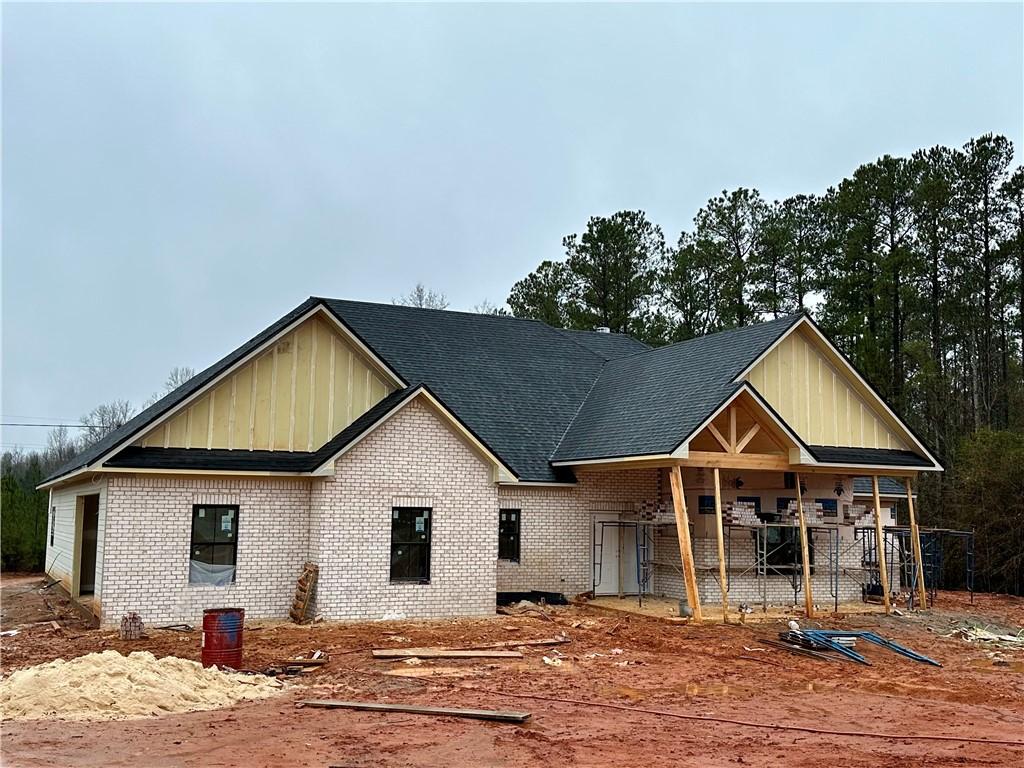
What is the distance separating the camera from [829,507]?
22.8 m

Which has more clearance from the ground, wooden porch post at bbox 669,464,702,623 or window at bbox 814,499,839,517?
window at bbox 814,499,839,517

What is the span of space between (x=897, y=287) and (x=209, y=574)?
1168 inches

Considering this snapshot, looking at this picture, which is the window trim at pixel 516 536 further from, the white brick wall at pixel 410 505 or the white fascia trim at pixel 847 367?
Answer: the white fascia trim at pixel 847 367

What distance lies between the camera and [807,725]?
10633mm

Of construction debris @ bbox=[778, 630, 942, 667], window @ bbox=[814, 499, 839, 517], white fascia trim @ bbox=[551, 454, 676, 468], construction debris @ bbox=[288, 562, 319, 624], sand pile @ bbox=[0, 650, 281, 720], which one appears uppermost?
white fascia trim @ bbox=[551, 454, 676, 468]

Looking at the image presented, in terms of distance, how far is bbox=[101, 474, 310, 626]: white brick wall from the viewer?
17.1 metres

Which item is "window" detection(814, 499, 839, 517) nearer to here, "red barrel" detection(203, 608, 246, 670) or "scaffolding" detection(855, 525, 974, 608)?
"scaffolding" detection(855, 525, 974, 608)

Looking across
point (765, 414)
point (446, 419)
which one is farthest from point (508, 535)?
point (765, 414)

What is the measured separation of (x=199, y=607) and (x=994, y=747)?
13.2 m

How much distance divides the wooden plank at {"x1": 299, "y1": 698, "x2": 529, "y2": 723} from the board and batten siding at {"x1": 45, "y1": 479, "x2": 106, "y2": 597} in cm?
807

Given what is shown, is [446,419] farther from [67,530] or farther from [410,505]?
[67,530]

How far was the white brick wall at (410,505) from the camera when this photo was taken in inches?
707

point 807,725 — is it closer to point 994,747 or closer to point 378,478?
point 994,747

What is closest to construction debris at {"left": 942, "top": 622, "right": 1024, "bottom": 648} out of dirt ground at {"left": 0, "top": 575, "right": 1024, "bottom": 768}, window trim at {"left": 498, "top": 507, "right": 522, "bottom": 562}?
dirt ground at {"left": 0, "top": 575, "right": 1024, "bottom": 768}
